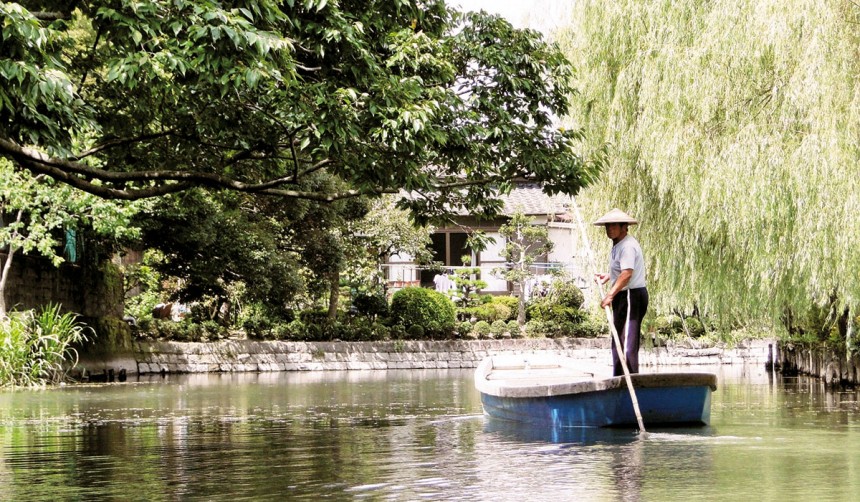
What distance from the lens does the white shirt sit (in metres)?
10.3

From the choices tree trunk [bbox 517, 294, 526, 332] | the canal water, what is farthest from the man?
tree trunk [bbox 517, 294, 526, 332]

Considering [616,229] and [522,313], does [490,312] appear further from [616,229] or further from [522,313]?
[616,229]

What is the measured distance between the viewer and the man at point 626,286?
10.3m

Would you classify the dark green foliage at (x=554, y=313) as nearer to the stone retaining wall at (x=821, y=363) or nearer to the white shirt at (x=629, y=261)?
the stone retaining wall at (x=821, y=363)

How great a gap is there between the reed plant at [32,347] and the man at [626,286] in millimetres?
11893

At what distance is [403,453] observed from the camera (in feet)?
30.0

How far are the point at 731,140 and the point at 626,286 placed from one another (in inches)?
143

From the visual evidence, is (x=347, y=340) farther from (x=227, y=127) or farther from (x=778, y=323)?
(x=227, y=127)

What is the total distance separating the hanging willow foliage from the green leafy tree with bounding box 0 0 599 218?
145 cm

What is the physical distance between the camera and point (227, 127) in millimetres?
11969

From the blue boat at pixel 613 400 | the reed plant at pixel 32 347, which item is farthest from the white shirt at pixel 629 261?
the reed plant at pixel 32 347

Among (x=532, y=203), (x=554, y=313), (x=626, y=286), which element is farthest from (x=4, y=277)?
(x=532, y=203)

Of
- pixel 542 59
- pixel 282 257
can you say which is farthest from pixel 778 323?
pixel 282 257

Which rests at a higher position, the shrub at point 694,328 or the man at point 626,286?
the man at point 626,286
